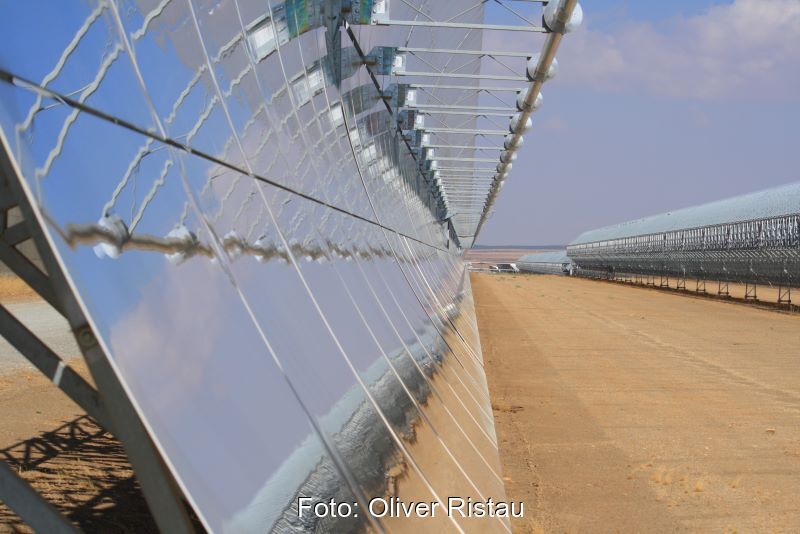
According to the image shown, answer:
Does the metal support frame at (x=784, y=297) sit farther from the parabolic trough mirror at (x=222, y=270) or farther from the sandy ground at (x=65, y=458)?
the parabolic trough mirror at (x=222, y=270)

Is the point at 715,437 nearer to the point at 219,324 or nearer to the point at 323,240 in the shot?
the point at 323,240

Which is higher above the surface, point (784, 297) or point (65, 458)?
point (65, 458)

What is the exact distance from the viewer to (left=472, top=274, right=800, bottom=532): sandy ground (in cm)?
710

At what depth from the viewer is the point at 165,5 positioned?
256 cm

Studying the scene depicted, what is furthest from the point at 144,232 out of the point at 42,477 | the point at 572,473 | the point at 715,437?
the point at 715,437

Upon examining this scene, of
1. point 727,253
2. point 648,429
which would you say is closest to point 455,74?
point 648,429

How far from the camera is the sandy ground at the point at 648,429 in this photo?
710cm

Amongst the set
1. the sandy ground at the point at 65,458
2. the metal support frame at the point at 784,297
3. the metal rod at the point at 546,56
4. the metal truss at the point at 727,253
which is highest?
the metal rod at the point at 546,56

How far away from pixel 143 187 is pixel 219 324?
41 cm

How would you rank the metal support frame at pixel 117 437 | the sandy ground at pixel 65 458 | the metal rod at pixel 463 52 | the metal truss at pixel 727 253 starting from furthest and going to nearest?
the metal truss at pixel 727 253 < the metal rod at pixel 463 52 < the sandy ground at pixel 65 458 < the metal support frame at pixel 117 437

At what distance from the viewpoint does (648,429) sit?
1026 centimetres

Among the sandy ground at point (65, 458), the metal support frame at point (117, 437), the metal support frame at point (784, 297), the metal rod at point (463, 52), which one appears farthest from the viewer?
the metal support frame at point (784, 297)

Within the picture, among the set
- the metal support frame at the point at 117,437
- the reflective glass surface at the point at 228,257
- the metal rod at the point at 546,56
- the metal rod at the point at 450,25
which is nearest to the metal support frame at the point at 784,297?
the metal rod at the point at 546,56

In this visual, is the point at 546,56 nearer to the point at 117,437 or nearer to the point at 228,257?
the point at 228,257
